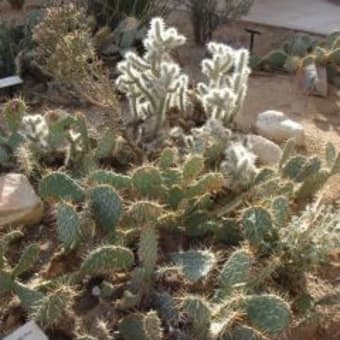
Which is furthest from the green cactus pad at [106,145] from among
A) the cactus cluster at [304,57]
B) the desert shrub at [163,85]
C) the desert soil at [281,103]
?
the cactus cluster at [304,57]

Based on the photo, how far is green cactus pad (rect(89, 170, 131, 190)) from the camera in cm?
327

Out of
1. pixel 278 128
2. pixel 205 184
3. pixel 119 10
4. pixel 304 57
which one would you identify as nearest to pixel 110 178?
pixel 205 184

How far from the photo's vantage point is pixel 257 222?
3031mm

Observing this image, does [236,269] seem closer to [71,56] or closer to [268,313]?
[268,313]

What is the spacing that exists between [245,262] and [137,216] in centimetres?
48

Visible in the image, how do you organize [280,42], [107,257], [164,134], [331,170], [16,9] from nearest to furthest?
[107,257]
[331,170]
[164,134]
[280,42]
[16,9]

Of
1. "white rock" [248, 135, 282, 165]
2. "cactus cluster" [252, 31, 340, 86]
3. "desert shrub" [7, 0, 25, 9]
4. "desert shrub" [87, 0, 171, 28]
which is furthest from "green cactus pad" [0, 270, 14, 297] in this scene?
"desert shrub" [7, 0, 25, 9]

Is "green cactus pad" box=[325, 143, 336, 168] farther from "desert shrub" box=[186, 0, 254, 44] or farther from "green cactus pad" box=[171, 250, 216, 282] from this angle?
"desert shrub" box=[186, 0, 254, 44]

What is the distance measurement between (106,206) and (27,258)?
392mm

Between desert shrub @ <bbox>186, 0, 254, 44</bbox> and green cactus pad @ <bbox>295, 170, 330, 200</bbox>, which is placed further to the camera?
desert shrub @ <bbox>186, 0, 254, 44</bbox>

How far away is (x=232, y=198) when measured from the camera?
349 cm

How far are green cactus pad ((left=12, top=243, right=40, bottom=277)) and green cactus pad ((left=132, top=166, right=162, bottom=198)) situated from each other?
549 mm

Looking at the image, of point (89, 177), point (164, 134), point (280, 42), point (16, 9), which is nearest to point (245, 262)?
point (89, 177)

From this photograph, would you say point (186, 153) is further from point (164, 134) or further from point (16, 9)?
point (16, 9)
